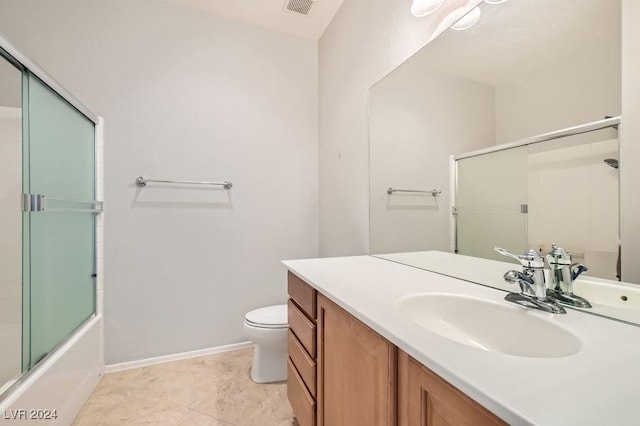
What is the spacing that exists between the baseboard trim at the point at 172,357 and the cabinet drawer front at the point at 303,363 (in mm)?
968

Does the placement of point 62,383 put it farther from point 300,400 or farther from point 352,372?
point 352,372

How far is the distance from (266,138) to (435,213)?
1.48 meters

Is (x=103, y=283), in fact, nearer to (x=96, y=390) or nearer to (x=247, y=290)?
(x=96, y=390)

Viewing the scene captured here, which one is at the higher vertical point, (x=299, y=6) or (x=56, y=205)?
(x=299, y=6)

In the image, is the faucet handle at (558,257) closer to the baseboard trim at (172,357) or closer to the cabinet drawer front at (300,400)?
the cabinet drawer front at (300,400)

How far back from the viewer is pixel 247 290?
221 centimetres

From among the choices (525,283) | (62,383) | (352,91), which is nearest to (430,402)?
(525,283)

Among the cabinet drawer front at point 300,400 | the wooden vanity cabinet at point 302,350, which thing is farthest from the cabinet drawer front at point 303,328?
the cabinet drawer front at point 300,400

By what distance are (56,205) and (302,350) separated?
1.42m

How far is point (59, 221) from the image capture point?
1478 millimetres

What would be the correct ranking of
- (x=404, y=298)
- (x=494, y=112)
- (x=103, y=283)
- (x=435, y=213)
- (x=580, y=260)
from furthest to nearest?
(x=103, y=283)
(x=435, y=213)
(x=494, y=112)
(x=404, y=298)
(x=580, y=260)

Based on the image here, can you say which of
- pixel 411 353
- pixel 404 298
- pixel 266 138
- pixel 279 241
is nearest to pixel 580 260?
pixel 404 298

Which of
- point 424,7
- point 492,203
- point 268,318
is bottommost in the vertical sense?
point 268,318

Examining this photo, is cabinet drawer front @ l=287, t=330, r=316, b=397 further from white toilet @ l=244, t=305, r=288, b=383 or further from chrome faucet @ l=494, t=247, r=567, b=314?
chrome faucet @ l=494, t=247, r=567, b=314
